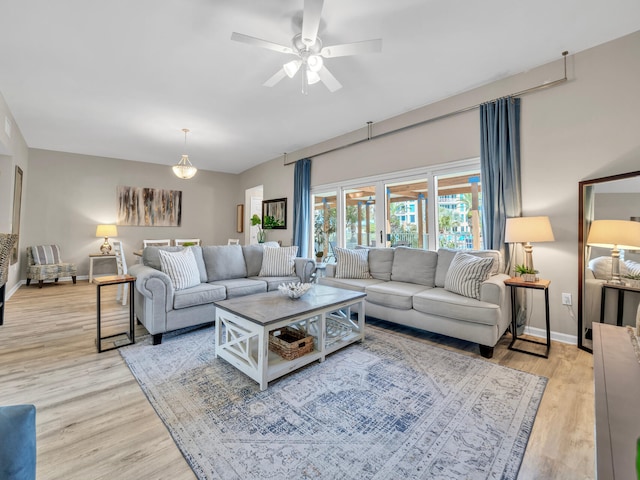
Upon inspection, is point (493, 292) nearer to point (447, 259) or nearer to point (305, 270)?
point (447, 259)

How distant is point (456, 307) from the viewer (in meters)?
2.58

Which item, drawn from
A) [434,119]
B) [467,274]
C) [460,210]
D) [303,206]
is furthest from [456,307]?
[303,206]

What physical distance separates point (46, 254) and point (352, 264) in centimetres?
594

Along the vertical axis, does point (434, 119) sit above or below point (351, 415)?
above

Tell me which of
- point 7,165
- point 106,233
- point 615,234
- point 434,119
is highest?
point 434,119

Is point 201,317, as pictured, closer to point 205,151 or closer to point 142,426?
point 142,426

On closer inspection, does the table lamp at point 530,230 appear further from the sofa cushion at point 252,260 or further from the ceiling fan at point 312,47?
the sofa cushion at point 252,260

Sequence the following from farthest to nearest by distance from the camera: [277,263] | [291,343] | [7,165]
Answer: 1. [7,165]
2. [277,263]
3. [291,343]

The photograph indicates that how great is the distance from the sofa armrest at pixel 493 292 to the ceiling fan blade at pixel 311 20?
2498mm

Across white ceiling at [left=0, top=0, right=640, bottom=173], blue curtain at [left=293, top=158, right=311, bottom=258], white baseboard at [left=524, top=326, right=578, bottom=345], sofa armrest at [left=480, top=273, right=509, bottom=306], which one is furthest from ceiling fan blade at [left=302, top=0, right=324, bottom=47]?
white baseboard at [left=524, top=326, right=578, bottom=345]

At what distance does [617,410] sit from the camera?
3.02ft

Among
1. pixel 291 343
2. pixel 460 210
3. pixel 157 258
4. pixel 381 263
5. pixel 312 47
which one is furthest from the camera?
pixel 381 263

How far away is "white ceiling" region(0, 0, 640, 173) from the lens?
2.18m

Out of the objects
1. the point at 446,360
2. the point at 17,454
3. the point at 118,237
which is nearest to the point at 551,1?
the point at 446,360
